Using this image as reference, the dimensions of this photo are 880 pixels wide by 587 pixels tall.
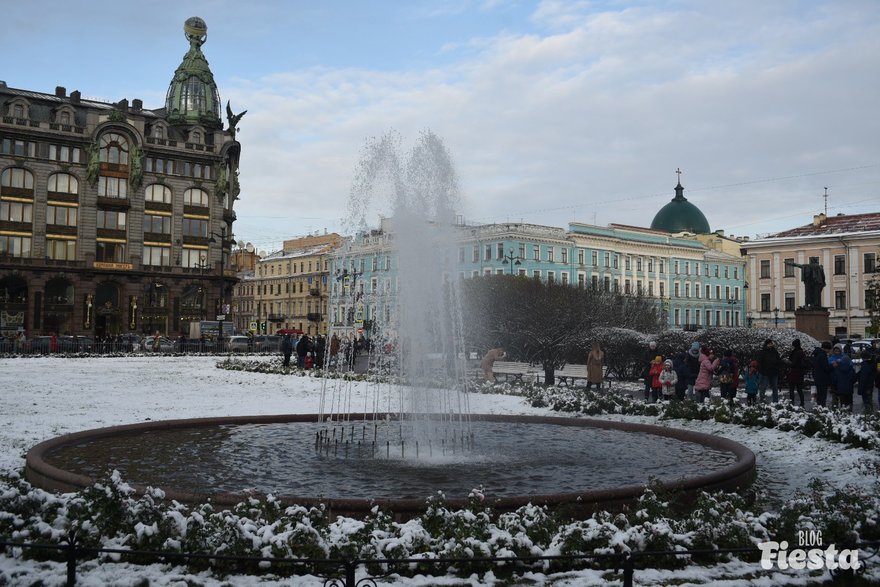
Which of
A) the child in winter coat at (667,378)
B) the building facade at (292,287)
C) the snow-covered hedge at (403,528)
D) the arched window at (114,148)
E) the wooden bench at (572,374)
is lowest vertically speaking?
the snow-covered hedge at (403,528)

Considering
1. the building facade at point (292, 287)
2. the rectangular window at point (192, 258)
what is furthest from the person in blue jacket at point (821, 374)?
the building facade at point (292, 287)

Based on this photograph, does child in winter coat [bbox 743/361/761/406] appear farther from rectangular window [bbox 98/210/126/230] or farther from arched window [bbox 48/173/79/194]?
arched window [bbox 48/173/79/194]

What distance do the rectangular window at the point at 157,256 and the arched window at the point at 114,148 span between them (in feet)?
25.2

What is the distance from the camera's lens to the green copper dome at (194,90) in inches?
2869

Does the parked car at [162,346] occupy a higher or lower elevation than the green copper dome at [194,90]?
lower

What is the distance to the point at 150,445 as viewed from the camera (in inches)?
472

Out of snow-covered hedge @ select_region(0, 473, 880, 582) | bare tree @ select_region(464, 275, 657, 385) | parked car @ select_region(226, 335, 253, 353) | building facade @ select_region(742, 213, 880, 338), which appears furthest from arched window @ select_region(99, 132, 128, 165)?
snow-covered hedge @ select_region(0, 473, 880, 582)

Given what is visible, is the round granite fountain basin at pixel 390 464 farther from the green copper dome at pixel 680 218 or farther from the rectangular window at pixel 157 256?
the green copper dome at pixel 680 218

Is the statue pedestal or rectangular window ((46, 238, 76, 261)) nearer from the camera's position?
the statue pedestal

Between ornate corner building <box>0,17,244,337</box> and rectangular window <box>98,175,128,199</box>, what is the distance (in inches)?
3.4

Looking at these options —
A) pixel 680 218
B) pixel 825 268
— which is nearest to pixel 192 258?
pixel 825 268

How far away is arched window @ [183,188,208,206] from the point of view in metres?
69.2

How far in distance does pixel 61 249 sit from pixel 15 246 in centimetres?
333

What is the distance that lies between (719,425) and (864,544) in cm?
968
